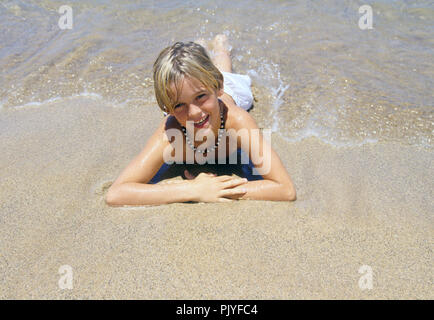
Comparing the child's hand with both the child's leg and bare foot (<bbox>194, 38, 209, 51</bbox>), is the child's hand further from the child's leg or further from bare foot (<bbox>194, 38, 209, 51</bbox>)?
bare foot (<bbox>194, 38, 209, 51</bbox>)

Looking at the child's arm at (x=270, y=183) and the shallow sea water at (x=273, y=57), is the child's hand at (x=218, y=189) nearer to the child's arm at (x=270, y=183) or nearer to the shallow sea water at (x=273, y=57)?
the child's arm at (x=270, y=183)

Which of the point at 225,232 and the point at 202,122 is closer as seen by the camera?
the point at 225,232

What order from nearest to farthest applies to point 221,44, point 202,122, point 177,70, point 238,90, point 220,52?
point 177,70 < point 202,122 < point 238,90 < point 220,52 < point 221,44

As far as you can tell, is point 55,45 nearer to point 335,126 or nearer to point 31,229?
point 31,229

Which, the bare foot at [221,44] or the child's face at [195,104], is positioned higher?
the bare foot at [221,44]

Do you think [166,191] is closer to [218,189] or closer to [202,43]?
[218,189]

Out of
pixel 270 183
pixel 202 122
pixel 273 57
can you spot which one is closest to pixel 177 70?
pixel 202 122

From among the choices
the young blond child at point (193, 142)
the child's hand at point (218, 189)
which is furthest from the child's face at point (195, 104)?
the child's hand at point (218, 189)

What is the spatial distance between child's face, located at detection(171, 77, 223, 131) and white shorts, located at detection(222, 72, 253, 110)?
1221 millimetres

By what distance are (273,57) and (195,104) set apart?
9.57ft

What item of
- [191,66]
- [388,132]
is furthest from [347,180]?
[191,66]

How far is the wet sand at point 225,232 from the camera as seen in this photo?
195 centimetres

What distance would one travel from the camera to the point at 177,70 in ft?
7.17

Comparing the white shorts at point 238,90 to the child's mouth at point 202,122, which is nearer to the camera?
the child's mouth at point 202,122
